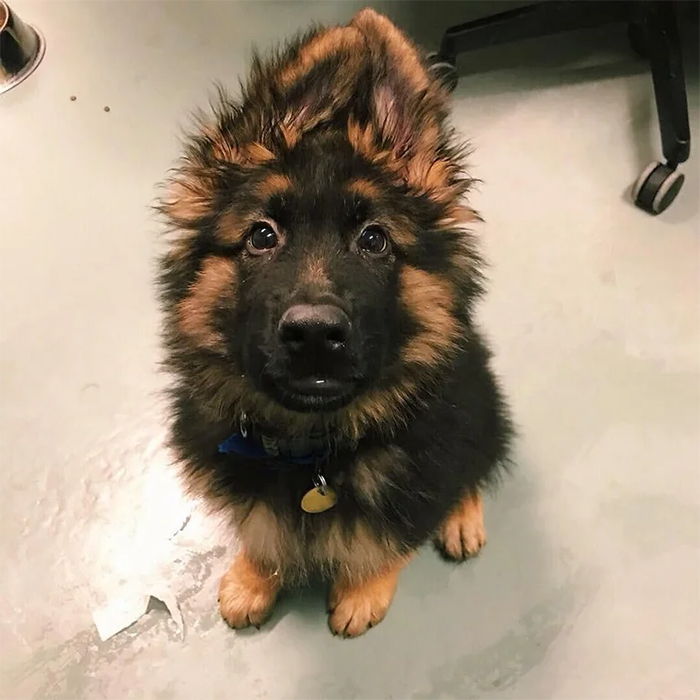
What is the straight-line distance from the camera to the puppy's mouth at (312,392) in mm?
1426

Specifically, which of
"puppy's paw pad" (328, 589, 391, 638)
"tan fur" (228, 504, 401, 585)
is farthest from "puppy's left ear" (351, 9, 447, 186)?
"puppy's paw pad" (328, 589, 391, 638)

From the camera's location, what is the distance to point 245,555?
2.05 meters

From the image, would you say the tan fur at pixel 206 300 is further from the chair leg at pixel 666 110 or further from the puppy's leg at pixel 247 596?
the chair leg at pixel 666 110

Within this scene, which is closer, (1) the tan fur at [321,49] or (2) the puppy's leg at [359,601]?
(1) the tan fur at [321,49]

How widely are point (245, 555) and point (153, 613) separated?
0.33 meters

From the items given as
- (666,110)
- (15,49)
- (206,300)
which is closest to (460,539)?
(206,300)

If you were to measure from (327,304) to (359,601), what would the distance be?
1003 millimetres

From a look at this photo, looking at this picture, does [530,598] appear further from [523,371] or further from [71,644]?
[71,644]

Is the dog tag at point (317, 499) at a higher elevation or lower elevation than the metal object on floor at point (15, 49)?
lower

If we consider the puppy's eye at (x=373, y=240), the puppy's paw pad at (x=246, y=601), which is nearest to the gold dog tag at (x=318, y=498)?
the puppy's paw pad at (x=246, y=601)

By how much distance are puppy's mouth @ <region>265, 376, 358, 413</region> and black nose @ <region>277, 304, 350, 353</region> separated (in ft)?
0.27

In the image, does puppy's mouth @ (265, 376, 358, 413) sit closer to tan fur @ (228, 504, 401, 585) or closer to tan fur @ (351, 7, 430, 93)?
tan fur @ (228, 504, 401, 585)

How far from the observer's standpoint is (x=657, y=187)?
9.35ft

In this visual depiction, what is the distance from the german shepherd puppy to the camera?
1.48 metres
